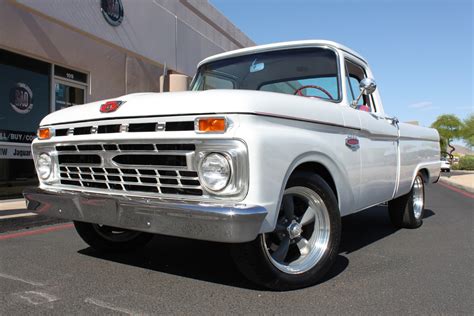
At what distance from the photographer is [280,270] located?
2803 mm

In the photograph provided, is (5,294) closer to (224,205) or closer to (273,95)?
(224,205)

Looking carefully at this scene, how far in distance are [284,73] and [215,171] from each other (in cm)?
198

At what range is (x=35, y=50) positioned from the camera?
8.20 m

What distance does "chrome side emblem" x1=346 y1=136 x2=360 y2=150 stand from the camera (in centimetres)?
344

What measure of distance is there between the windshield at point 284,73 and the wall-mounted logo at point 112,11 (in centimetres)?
656

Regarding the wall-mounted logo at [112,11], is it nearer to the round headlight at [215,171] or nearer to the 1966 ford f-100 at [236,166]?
the 1966 ford f-100 at [236,166]

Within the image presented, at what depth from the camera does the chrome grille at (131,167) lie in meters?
2.61

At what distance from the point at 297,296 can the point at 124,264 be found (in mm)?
1551

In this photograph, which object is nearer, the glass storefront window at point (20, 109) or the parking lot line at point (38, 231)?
the parking lot line at point (38, 231)

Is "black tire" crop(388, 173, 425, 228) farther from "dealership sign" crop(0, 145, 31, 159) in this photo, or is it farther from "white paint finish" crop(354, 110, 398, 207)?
"dealership sign" crop(0, 145, 31, 159)

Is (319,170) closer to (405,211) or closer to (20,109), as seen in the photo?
(405,211)

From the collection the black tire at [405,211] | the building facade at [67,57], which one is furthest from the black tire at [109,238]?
the black tire at [405,211]

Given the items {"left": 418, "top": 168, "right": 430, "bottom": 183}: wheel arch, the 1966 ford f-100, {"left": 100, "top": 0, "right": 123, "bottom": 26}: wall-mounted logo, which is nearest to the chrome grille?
the 1966 ford f-100

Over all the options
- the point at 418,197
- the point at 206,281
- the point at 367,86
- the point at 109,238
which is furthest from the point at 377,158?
the point at 109,238
